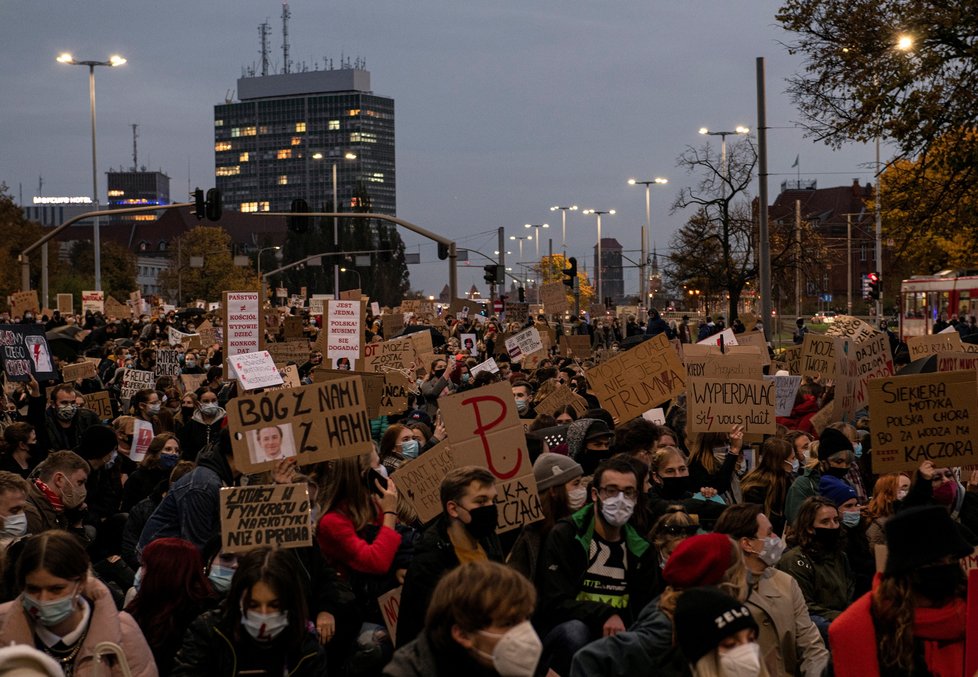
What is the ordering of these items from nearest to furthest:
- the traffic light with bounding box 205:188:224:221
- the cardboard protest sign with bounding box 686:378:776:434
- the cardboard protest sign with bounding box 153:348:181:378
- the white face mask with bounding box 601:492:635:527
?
the white face mask with bounding box 601:492:635:527 < the cardboard protest sign with bounding box 686:378:776:434 < the cardboard protest sign with bounding box 153:348:181:378 < the traffic light with bounding box 205:188:224:221

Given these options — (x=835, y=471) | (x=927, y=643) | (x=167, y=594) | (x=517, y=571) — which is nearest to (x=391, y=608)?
(x=167, y=594)

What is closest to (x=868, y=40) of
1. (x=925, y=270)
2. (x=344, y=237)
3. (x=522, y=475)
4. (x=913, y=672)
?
(x=522, y=475)

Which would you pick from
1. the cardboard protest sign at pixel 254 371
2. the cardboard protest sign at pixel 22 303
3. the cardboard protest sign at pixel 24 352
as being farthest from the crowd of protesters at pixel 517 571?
the cardboard protest sign at pixel 22 303

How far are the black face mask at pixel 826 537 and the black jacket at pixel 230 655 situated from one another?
281 centimetres

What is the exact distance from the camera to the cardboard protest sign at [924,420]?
308 inches

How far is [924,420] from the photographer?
7887mm

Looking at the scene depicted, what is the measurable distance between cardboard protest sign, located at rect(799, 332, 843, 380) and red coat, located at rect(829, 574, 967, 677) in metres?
9.52

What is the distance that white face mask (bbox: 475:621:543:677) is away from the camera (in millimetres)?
3896

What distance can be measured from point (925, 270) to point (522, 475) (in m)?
58.6

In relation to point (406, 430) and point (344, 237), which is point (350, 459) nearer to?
point (406, 430)

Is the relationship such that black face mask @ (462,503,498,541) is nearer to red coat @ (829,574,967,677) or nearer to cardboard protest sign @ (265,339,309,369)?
red coat @ (829,574,967,677)

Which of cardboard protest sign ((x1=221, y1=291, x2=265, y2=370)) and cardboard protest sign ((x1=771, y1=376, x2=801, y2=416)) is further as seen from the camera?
cardboard protest sign ((x1=221, y1=291, x2=265, y2=370))

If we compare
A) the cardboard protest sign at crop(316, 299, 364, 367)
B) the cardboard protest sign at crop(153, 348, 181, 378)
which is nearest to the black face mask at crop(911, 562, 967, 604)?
the cardboard protest sign at crop(316, 299, 364, 367)

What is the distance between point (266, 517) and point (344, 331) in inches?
372
